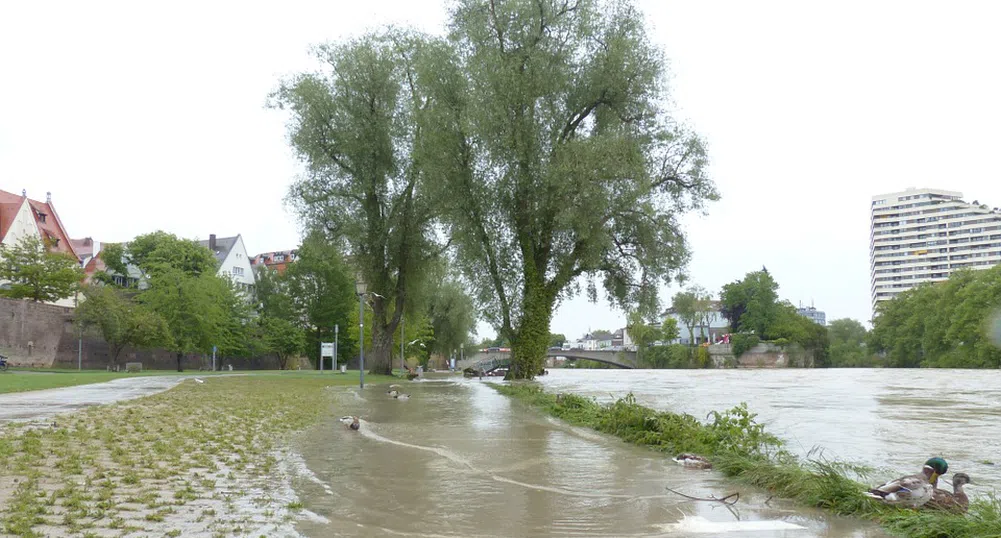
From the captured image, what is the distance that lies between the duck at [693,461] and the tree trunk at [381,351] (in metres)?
33.2

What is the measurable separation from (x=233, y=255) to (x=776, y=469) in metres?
107

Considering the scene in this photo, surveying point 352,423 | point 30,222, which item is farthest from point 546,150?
point 30,222

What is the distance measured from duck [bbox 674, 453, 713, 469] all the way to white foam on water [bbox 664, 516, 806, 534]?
2686mm

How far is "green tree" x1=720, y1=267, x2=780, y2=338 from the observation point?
11225 centimetres

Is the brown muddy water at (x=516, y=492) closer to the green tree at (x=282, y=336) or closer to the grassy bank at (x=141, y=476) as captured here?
the grassy bank at (x=141, y=476)

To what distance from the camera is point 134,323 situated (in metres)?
55.0

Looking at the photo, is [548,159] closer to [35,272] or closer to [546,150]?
[546,150]

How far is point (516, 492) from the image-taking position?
268 inches

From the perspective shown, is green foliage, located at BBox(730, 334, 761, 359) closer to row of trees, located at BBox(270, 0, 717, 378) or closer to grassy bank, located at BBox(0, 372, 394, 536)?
row of trees, located at BBox(270, 0, 717, 378)

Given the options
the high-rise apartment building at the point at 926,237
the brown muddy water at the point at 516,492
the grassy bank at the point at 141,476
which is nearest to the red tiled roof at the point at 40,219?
the grassy bank at the point at 141,476

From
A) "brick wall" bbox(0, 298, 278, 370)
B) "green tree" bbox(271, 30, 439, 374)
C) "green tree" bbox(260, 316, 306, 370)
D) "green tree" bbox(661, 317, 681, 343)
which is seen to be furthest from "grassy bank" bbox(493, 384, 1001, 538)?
"green tree" bbox(661, 317, 681, 343)

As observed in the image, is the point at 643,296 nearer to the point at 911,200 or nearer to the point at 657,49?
the point at 657,49

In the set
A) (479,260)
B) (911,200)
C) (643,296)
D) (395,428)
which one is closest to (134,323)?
(479,260)

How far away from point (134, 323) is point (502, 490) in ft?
181
